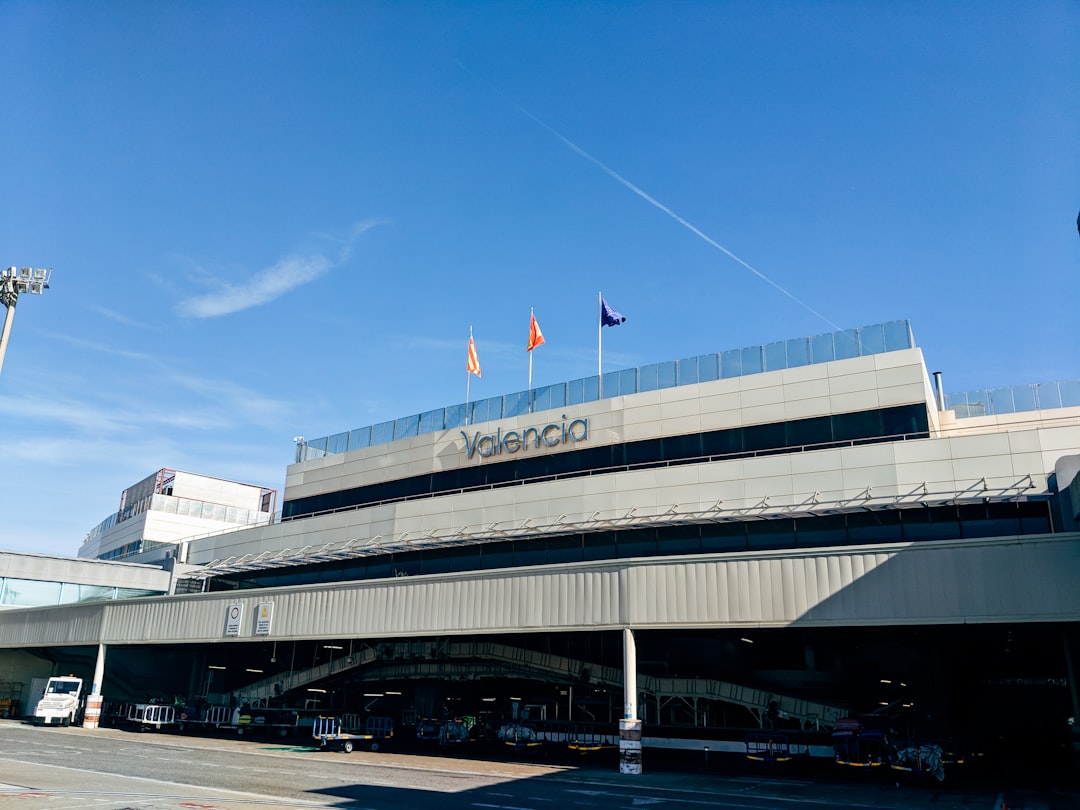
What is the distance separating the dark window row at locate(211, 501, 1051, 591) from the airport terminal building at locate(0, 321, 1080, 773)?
0.36ft

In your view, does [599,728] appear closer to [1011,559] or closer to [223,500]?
[1011,559]

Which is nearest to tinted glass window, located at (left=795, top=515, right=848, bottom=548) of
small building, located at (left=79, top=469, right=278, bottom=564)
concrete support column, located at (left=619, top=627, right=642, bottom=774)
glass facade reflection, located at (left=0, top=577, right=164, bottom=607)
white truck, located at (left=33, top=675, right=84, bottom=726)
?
concrete support column, located at (left=619, top=627, right=642, bottom=774)

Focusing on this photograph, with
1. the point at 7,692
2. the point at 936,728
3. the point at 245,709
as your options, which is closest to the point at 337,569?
the point at 245,709

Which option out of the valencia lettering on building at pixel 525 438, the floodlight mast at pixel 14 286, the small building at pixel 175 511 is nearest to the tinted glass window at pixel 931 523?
the valencia lettering on building at pixel 525 438

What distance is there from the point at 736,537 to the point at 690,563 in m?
9.51

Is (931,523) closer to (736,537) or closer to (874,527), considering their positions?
(874,527)

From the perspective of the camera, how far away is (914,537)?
127ft

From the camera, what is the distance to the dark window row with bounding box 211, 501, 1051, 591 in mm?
37656

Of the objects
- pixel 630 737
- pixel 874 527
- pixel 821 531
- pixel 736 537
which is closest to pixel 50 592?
pixel 630 737

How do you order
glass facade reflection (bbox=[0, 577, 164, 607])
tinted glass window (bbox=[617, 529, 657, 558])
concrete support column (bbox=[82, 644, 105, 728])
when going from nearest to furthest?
1. tinted glass window (bbox=[617, 529, 657, 558])
2. concrete support column (bbox=[82, 644, 105, 728])
3. glass facade reflection (bbox=[0, 577, 164, 607])

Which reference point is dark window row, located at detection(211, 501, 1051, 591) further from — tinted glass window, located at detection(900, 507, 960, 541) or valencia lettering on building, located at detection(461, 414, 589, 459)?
valencia lettering on building, located at detection(461, 414, 589, 459)

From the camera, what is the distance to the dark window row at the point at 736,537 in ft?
124

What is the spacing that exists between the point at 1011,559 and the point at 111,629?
52413 millimetres

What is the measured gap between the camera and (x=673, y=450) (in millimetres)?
A: 47562
